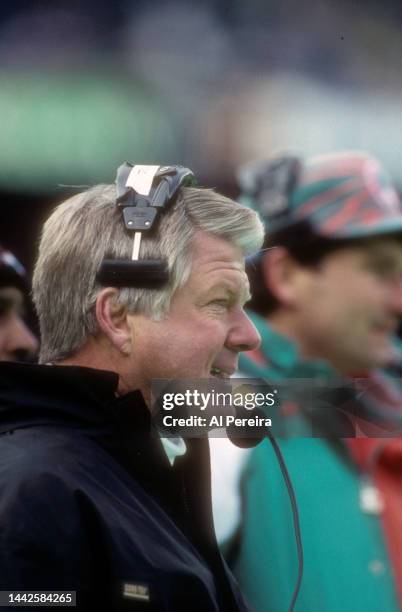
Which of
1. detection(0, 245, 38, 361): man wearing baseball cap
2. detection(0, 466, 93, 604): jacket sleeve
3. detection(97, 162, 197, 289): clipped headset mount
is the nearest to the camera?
detection(0, 466, 93, 604): jacket sleeve

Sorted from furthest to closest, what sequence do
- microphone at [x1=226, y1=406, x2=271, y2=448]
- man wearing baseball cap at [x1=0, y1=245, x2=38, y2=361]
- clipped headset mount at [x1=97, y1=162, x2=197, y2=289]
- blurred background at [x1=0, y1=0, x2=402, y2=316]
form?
man wearing baseball cap at [x1=0, y1=245, x2=38, y2=361]
blurred background at [x1=0, y1=0, x2=402, y2=316]
microphone at [x1=226, y1=406, x2=271, y2=448]
clipped headset mount at [x1=97, y1=162, x2=197, y2=289]

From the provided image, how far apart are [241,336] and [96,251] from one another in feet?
0.93

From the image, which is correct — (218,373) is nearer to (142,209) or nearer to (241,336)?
(241,336)

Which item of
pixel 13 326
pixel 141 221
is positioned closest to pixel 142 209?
pixel 141 221

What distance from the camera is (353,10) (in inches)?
76.2

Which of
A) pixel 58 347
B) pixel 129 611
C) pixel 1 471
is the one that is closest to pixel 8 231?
pixel 58 347

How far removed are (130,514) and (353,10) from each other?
1.13 metres

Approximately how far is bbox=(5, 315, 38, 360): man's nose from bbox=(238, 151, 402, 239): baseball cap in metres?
0.65

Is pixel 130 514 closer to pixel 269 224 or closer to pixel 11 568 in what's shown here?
pixel 11 568

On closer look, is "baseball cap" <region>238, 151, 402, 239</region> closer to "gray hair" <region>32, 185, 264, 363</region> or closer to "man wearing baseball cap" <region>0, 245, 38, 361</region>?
"gray hair" <region>32, 185, 264, 363</region>

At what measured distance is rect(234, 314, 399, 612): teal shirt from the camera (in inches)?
68.6

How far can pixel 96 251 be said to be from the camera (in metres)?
1.55

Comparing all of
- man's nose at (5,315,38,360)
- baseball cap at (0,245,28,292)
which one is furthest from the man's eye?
man's nose at (5,315,38,360)

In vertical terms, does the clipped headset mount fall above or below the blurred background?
below
